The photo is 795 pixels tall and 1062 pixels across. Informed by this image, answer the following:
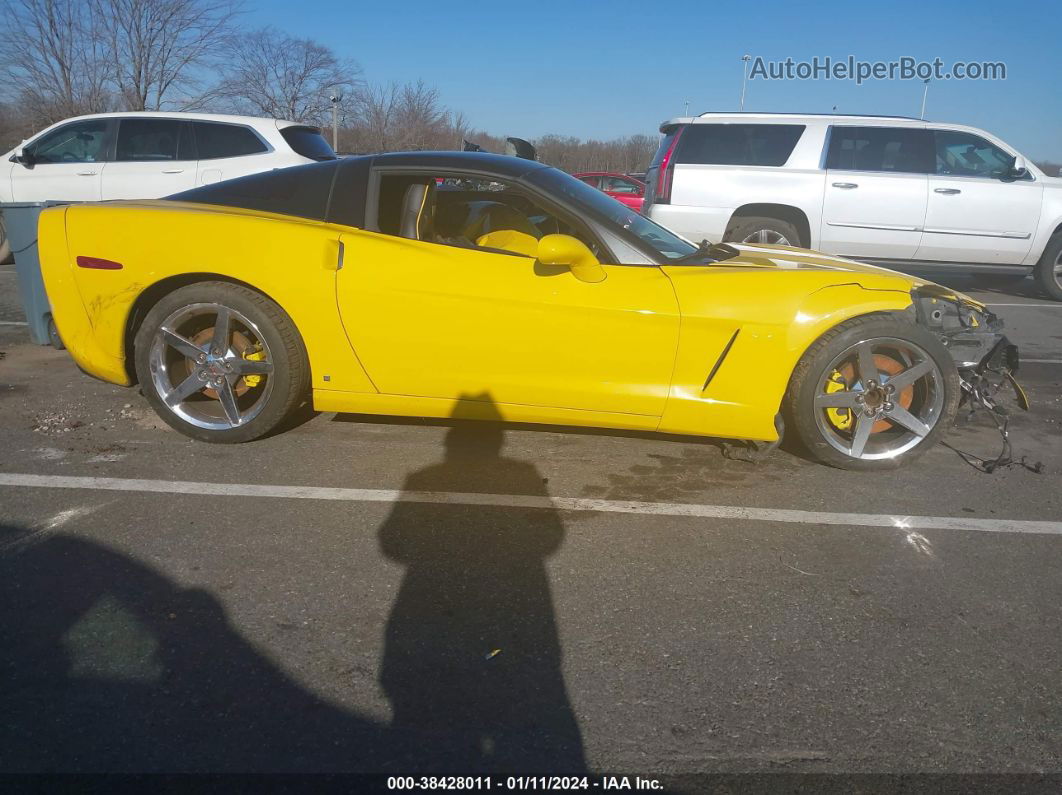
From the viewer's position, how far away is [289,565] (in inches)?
105

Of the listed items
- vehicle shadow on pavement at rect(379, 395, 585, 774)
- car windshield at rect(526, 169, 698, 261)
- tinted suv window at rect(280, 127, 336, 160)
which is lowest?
vehicle shadow on pavement at rect(379, 395, 585, 774)

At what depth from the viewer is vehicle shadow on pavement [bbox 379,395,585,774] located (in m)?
1.88

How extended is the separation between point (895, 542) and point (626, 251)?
1.67m

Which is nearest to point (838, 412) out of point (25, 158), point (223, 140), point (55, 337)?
point (55, 337)

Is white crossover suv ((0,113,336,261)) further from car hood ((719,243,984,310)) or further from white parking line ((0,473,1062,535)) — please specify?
car hood ((719,243,984,310))

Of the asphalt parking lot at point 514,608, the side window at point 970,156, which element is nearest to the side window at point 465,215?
the asphalt parking lot at point 514,608

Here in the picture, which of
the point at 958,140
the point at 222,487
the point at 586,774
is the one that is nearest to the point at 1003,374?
the point at 586,774

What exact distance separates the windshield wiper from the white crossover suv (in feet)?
19.6

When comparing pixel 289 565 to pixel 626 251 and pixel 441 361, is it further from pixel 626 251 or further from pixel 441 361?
pixel 626 251

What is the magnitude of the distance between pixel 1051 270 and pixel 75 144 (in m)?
11.4

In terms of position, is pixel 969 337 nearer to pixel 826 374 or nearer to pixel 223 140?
pixel 826 374

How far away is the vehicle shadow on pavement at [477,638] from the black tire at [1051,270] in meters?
→ 8.18

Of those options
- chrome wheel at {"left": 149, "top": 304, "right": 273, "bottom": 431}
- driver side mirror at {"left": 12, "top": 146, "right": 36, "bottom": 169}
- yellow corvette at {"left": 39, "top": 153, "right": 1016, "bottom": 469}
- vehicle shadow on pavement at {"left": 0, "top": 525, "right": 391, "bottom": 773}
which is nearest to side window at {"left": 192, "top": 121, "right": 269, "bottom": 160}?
driver side mirror at {"left": 12, "top": 146, "right": 36, "bottom": 169}

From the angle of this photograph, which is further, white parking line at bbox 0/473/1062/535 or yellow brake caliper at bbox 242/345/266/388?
yellow brake caliper at bbox 242/345/266/388
